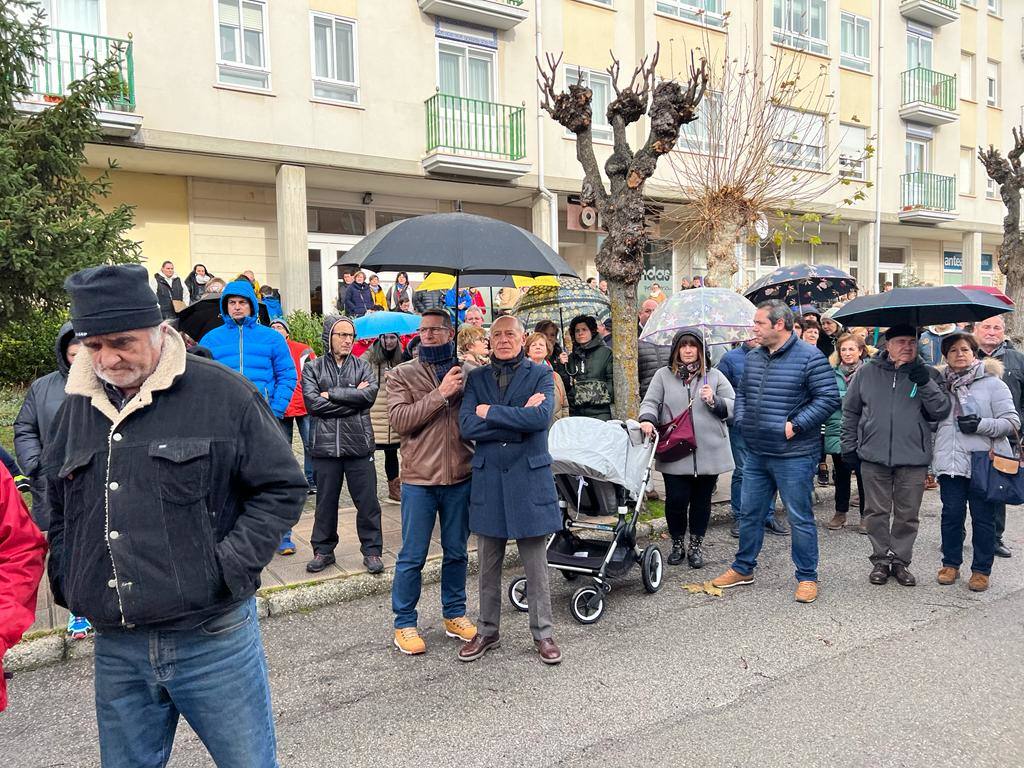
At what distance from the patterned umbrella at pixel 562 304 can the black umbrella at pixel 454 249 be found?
3593mm

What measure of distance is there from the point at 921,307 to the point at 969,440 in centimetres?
109

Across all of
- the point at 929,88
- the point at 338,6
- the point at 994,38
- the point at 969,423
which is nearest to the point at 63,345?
the point at 969,423

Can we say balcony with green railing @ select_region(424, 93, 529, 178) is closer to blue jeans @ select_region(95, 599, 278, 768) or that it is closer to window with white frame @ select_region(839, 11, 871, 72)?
window with white frame @ select_region(839, 11, 871, 72)

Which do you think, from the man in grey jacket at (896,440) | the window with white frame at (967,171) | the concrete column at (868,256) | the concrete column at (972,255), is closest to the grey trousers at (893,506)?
the man in grey jacket at (896,440)

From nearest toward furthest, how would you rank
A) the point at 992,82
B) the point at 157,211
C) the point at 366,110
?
the point at 157,211, the point at 366,110, the point at 992,82

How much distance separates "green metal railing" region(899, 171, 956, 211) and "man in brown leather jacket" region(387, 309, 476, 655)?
2538 cm

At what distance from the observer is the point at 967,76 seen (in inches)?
1107

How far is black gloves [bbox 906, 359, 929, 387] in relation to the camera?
5.50 m

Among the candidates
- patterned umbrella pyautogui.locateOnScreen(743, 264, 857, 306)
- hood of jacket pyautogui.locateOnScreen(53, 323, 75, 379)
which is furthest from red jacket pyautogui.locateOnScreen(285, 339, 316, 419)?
patterned umbrella pyautogui.locateOnScreen(743, 264, 857, 306)

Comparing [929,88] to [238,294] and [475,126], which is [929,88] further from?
[238,294]

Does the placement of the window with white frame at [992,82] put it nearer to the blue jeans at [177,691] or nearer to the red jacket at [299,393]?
the red jacket at [299,393]

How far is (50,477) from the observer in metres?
2.24

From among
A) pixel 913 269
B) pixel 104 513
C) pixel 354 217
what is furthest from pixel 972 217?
pixel 104 513

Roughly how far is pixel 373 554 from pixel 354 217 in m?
13.7
